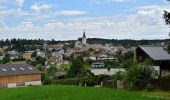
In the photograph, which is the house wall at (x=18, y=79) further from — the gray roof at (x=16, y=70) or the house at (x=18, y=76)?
the gray roof at (x=16, y=70)

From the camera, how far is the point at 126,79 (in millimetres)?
47000

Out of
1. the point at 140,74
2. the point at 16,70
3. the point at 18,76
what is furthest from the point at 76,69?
the point at 140,74

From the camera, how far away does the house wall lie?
82.1 m

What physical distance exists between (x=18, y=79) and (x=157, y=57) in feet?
134

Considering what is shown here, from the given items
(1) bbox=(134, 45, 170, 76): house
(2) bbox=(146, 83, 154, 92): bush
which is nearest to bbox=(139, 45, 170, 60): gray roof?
(1) bbox=(134, 45, 170, 76): house

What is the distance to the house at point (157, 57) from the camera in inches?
2004

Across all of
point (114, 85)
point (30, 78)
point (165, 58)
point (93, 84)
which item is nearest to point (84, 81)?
point (93, 84)

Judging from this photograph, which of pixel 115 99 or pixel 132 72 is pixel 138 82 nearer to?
pixel 132 72

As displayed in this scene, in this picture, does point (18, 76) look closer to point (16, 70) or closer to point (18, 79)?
point (18, 79)

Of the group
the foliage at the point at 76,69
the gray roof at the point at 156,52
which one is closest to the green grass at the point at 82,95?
the gray roof at the point at 156,52

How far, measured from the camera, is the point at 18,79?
Answer: 85.4 m

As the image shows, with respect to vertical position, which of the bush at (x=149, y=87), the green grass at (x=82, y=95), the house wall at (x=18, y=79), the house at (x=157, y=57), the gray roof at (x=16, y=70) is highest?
the house at (x=157, y=57)

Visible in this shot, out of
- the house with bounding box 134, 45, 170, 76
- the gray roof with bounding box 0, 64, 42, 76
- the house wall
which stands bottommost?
the house wall

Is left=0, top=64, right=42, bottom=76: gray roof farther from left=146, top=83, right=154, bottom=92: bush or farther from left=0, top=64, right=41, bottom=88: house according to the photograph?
left=146, top=83, right=154, bottom=92: bush
